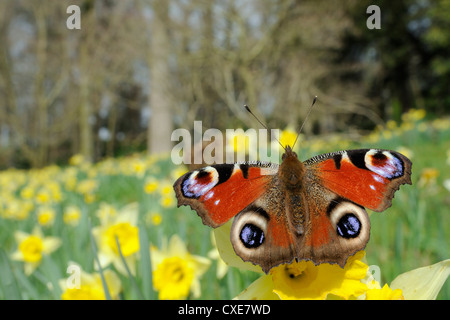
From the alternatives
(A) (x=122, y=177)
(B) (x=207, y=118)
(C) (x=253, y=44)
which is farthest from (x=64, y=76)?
(A) (x=122, y=177)

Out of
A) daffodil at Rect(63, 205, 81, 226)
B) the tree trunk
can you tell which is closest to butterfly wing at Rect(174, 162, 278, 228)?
daffodil at Rect(63, 205, 81, 226)

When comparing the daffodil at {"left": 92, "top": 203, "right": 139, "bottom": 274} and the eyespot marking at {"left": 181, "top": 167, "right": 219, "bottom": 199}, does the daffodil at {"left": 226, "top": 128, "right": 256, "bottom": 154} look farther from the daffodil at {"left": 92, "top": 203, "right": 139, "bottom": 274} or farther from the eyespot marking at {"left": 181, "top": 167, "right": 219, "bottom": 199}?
the eyespot marking at {"left": 181, "top": 167, "right": 219, "bottom": 199}

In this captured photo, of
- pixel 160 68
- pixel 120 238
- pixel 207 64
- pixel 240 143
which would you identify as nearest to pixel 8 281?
pixel 120 238

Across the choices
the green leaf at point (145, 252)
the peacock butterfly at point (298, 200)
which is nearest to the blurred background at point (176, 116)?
the green leaf at point (145, 252)

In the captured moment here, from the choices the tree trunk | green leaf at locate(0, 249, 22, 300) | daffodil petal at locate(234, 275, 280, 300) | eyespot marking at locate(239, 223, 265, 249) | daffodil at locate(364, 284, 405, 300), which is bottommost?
green leaf at locate(0, 249, 22, 300)

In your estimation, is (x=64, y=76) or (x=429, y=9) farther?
(x=429, y=9)
